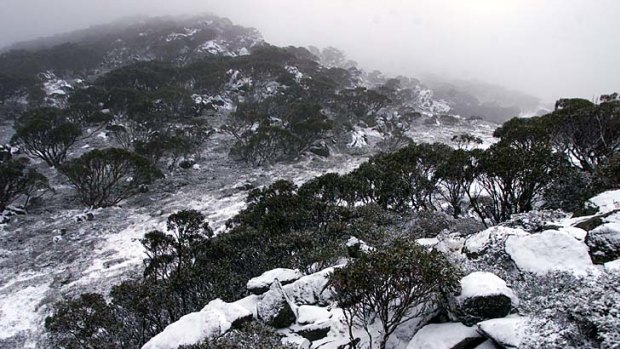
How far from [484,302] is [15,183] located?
40652mm

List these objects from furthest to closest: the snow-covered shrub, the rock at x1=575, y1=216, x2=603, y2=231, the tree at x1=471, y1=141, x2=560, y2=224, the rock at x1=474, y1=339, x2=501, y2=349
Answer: the tree at x1=471, y1=141, x2=560, y2=224
the rock at x1=575, y1=216, x2=603, y2=231
the rock at x1=474, y1=339, x2=501, y2=349
the snow-covered shrub

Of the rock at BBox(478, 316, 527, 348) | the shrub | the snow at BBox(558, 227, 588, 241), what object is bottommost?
the shrub

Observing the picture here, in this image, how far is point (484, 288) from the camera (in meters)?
8.71

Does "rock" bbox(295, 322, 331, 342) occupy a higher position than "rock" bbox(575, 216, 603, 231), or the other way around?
"rock" bbox(575, 216, 603, 231)

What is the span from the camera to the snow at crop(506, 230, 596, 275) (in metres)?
9.55

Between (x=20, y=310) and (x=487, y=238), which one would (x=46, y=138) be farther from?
(x=487, y=238)

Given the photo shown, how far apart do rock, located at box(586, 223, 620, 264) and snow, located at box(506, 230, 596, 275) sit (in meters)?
0.21

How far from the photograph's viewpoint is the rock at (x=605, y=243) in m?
9.38

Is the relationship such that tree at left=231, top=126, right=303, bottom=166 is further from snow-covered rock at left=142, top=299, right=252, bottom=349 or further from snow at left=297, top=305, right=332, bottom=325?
snow-covered rock at left=142, top=299, right=252, bottom=349

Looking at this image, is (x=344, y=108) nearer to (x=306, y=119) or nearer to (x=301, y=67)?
(x=306, y=119)

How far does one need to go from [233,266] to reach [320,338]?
385 inches

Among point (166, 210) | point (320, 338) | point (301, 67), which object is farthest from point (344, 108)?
point (320, 338)

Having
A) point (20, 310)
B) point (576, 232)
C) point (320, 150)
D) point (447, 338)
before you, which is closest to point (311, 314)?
point (447, 338)

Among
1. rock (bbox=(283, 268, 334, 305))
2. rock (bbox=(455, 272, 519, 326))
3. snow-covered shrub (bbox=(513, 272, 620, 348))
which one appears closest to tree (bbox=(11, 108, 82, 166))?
rock (bbox=(283, 268, 334, 305))
